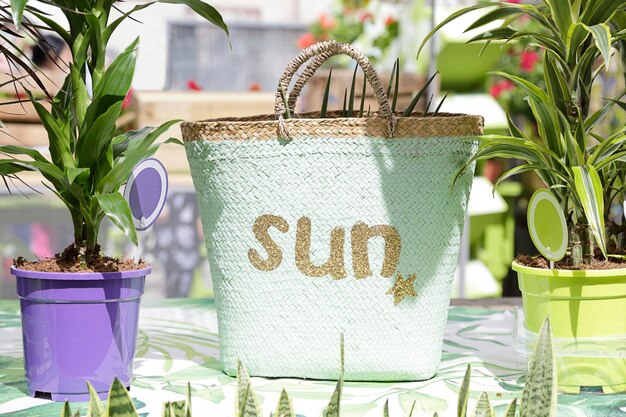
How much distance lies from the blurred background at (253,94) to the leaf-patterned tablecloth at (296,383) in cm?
118

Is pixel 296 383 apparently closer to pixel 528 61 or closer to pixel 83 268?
pixel 83 268

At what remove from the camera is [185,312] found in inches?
71.4

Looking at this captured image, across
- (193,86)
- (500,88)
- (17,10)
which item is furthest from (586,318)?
(500,88)

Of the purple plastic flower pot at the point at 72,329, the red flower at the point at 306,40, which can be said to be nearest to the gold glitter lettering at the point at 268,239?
the purple plastic flower pot at the point at 72,329

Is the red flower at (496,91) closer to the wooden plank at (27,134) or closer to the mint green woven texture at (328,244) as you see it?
the wooden plank at (27,134)

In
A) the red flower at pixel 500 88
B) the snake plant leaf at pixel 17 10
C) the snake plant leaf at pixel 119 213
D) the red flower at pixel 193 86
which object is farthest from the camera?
the red flower at pixel 500 88

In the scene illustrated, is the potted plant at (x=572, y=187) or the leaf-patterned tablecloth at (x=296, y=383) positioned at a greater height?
the potted plant at (x=572, y=187)

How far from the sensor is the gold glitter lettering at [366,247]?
1236 mm

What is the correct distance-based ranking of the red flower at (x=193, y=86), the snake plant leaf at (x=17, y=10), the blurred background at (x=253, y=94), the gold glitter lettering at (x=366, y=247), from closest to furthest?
the snake plant leaf at (x=17, y=10)
the gold glitter lettering at (x=366, y=247)
the blurred background at (x=253, y=94)
the red flower at (x=193, y=86)

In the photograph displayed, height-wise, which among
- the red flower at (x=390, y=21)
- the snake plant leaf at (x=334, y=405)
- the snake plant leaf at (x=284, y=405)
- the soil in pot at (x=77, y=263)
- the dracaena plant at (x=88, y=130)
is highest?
the red flower at (x=390, y=21)

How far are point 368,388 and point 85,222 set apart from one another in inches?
18.6

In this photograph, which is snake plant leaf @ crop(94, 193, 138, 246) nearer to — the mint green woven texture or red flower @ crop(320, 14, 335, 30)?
the mint green woven texture

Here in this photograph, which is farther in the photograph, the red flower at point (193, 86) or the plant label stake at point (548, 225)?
the red flower at point (193, 86)

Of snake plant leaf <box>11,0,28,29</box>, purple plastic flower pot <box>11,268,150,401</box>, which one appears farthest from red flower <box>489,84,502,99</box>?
snake plant leaf <box>11,0,28,29</box>
